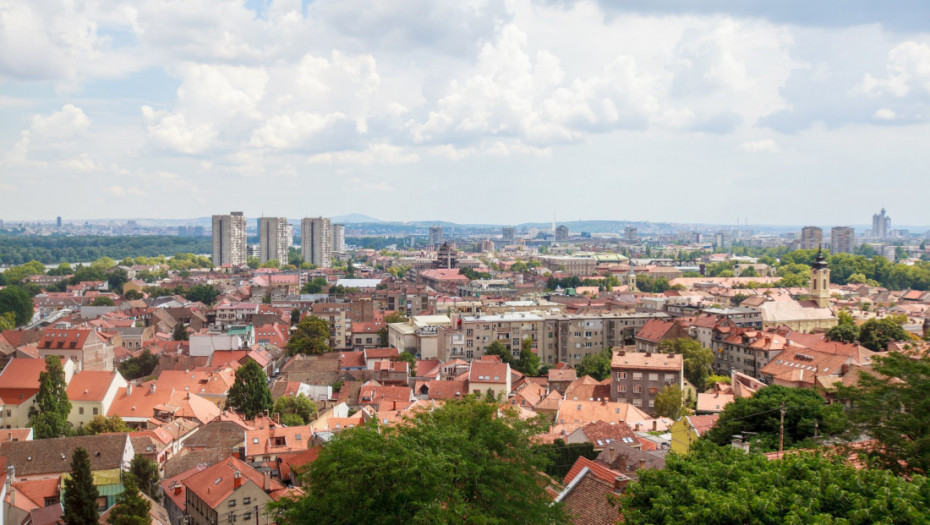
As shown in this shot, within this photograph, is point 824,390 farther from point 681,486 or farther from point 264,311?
point 264,311

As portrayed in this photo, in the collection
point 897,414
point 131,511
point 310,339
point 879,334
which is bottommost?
point 310,339

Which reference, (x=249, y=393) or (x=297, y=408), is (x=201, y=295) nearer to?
(x=249, y=393)

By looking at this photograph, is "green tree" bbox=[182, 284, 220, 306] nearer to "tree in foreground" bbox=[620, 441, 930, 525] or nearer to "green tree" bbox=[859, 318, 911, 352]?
"green tree" bbox=[859, 318, 911, 352]

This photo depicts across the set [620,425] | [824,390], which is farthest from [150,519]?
[824,390]

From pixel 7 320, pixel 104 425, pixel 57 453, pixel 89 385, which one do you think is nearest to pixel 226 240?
pixel 7 320

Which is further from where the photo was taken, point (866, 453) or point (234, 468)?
point (234, 468)

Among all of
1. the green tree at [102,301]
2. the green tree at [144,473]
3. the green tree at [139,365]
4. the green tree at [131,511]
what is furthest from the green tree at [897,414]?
the green tree at [102,301]

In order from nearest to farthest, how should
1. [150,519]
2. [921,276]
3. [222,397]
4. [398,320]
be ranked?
[150,519] < [222,397] < [398,320] < [921,276]
